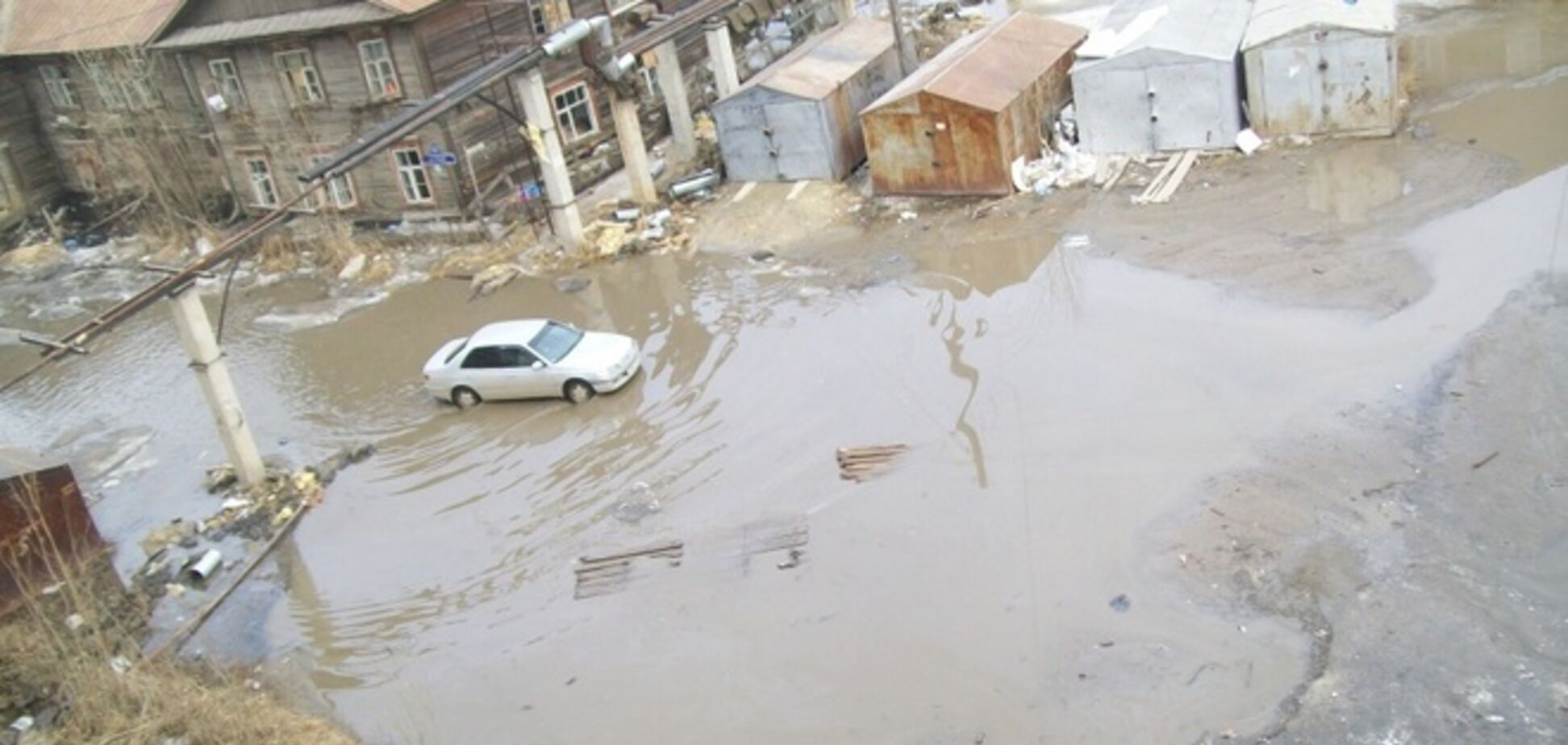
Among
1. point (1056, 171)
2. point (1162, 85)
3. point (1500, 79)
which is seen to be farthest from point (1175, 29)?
point (1500, 79)

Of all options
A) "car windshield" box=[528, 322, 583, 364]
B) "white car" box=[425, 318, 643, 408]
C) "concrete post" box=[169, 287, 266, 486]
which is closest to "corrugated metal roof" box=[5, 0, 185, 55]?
"concrete post" box=[169, 287, 266, 486]

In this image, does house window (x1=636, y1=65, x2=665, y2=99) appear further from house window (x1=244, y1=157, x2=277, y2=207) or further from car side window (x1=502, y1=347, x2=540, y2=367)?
car side window (x1=502, y1=347, x2=540, y2=367)

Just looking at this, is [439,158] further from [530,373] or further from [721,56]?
[530,373]

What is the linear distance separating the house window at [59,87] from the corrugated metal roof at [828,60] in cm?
2029

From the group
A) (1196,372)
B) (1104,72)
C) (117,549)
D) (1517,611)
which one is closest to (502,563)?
(117,549)

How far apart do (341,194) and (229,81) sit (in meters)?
3.87

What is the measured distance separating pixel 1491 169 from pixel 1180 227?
5444mm

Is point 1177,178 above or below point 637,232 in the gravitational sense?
below

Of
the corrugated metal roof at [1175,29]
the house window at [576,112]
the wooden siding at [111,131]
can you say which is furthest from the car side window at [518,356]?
the wooden siding at [111,131]

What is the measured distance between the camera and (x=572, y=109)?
104 feet

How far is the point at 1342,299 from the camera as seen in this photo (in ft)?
63.2

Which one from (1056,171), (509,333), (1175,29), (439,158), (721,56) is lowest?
(1056,171)

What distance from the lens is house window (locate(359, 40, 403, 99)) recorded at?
28.1 m

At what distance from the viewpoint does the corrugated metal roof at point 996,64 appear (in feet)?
84.2
